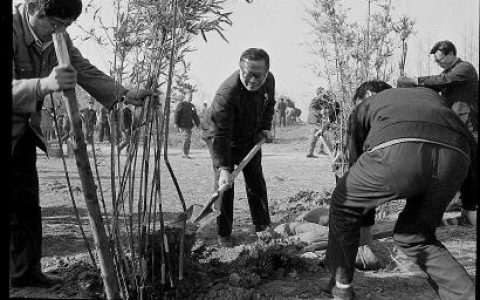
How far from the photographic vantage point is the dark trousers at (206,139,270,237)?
452 cm

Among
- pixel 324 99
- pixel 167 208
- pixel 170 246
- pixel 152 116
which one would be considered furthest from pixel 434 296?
pixel 167 208

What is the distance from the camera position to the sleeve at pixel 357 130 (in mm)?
3117

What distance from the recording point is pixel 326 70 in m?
5.84

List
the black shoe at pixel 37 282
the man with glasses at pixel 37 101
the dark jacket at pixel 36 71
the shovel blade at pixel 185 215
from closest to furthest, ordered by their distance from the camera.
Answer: the man with glasses at pixel 37 101
the dark jacket at pixel 36 71
the shovel blade at pixel 185 215
the black shoe at pixel 37 282

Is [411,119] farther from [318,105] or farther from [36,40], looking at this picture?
[318,105]

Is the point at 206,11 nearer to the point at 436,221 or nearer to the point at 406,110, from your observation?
the point at 406,110

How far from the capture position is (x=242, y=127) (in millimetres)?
4488

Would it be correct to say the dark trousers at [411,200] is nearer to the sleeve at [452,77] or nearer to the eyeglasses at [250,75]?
the eyeglasses at [250,75]

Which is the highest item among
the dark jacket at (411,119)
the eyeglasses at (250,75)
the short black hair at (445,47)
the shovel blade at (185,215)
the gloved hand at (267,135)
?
the short black hair at (445,47)

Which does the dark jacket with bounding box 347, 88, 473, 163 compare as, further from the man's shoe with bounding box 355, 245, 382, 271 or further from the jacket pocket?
the jacket pocket

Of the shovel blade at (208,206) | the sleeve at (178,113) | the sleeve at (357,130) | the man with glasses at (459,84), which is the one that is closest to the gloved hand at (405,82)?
the man with glasses at (459,84)

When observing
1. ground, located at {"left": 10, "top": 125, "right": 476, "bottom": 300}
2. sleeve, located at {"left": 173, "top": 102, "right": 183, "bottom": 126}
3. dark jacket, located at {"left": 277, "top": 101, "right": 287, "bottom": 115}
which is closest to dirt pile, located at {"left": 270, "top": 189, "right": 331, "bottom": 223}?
ground, located at {"left": 10, "top": 125, "right": 476, "bottom": 300}

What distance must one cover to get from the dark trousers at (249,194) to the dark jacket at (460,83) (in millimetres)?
2010

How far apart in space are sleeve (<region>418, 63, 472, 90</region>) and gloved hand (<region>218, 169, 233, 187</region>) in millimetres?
2405
